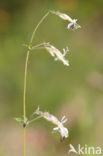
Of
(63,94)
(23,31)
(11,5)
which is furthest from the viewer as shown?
(11,5)

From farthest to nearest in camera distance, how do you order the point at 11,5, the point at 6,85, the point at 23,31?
the point at 11,5
the point at 23,31
the point at 6,85

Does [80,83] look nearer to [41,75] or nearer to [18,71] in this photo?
[41,75]

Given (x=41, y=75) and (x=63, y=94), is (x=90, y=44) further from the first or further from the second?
(x=63, y=94)

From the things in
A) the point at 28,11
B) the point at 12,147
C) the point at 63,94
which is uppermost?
the point at 28,11

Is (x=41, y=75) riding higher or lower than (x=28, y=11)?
lower

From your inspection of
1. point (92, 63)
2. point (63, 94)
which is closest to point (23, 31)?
point (92, 63)

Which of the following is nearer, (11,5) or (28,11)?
(28,11)
